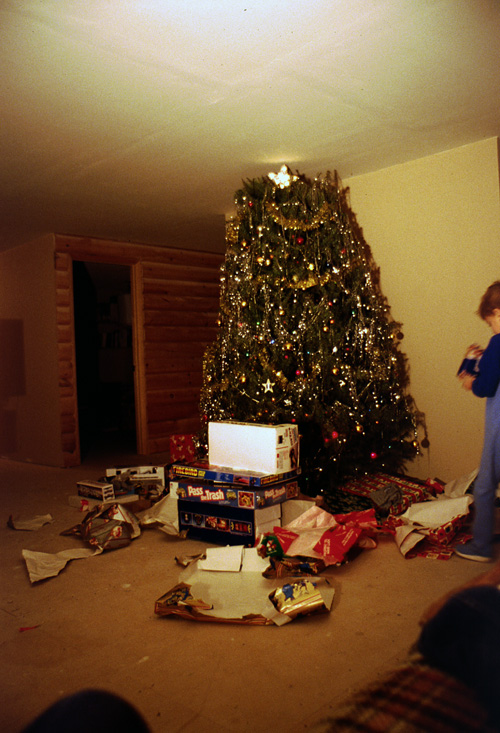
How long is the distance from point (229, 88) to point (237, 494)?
6.89ft

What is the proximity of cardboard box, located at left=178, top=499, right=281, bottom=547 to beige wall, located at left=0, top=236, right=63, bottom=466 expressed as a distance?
2.95 m

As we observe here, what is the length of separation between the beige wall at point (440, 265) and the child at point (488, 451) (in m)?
1.05

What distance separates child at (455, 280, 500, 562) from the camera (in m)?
2.58

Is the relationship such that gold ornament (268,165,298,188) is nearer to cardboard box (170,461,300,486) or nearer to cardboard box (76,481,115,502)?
cardboard box (170,461,300,486)

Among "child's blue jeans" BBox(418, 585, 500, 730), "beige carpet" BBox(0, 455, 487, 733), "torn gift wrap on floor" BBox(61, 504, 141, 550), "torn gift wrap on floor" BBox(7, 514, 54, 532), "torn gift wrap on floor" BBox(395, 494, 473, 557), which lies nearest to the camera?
"child's blue jeans" BBox(418, 585, 500, 730)

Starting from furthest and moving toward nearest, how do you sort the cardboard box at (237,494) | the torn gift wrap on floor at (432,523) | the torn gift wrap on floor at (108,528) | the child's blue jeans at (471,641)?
the torn gift wrap on floor at (108,528), the cardboard box at (237,494), the torn gift wrap on floor at (432,523), the child's blue jeans at (471,641)

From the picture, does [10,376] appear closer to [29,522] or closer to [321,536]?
[29,522]

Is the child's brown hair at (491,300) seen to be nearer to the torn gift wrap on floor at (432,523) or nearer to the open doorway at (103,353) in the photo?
the torn gift wrap on floor at (432,523)

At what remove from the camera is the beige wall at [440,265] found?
3584mm

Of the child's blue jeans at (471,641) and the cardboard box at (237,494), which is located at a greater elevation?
the child's blue jeans at (471,641)

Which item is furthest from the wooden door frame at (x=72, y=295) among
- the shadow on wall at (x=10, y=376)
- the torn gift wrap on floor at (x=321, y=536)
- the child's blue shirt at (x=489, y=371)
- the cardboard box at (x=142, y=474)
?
the child's blue shirt at (x=489, y=371)

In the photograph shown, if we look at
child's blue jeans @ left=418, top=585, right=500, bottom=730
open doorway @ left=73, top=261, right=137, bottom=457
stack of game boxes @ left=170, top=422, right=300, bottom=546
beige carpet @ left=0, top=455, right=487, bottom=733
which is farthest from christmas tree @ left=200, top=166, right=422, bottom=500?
open doorway @ left=73, top=261, right=137, bottom=457

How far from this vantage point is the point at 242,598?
237cm

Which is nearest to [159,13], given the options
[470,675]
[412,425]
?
[470,675]
